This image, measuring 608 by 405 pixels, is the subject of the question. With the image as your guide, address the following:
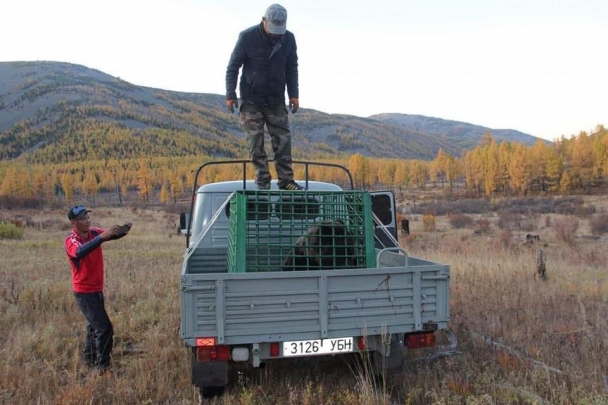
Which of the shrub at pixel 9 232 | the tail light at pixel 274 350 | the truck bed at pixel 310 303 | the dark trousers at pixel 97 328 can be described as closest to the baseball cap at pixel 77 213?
the dark trousers at pixel 97 328

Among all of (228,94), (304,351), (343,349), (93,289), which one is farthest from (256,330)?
(228,94)

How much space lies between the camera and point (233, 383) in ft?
14.2

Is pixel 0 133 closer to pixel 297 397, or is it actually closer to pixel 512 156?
pixel 512 156

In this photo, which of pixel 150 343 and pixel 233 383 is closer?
pixel 233 383

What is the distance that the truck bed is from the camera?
3.34 meters

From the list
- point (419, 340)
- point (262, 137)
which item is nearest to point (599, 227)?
point (262, 137)

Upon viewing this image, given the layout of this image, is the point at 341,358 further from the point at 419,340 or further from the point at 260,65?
the point at 260,65

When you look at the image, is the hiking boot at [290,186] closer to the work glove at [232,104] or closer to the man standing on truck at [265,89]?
the man standing on truck at [265,89]

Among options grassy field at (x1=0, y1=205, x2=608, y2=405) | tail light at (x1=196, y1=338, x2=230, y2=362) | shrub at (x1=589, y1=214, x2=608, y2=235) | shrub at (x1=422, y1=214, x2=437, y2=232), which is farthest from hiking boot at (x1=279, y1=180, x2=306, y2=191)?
shrub at (x1=422, y1=214, x2=437, y2=232)

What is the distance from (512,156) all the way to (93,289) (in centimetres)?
7656

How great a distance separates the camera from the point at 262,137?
19.0 ft

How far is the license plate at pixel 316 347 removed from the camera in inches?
139

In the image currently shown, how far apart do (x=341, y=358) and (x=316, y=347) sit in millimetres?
1475

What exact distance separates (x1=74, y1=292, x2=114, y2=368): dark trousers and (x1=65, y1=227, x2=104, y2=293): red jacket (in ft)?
0.29
